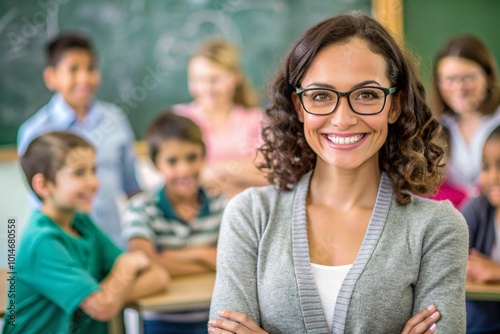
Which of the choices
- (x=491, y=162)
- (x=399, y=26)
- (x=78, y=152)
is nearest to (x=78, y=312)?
(x=78, y=152)

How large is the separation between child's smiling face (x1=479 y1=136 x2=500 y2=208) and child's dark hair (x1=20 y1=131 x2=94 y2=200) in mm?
1747

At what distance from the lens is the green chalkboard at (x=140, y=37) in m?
3.62

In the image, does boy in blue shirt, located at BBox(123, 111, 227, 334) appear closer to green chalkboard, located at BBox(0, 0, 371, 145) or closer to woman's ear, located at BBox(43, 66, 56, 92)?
woman's ear, located at BBox(43, 66, 56, 92)

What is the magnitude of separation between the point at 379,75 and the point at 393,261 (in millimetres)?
444

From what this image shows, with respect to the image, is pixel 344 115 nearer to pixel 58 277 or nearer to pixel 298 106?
pixel 298 106

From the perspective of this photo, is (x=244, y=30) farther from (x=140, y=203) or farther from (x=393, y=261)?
(x=393, y=261)

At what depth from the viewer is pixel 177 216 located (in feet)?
10.0

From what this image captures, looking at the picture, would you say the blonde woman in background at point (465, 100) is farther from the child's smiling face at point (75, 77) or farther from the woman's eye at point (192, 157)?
the child's smiling face at point (75, 77)

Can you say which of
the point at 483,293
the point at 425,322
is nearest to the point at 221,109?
the point at 483,293

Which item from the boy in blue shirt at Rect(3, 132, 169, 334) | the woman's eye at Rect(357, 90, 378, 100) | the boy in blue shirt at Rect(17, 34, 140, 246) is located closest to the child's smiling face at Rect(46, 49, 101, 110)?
the boy in blue shirt at Rect(17, 34, 140, 246)

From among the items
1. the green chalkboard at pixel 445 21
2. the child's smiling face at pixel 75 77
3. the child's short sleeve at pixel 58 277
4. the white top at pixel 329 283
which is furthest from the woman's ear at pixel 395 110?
the green chalkboard at pixel 445 21

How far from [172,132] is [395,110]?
1.74 meters

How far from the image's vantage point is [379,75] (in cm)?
158

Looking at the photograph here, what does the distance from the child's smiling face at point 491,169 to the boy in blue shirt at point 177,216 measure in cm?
119
